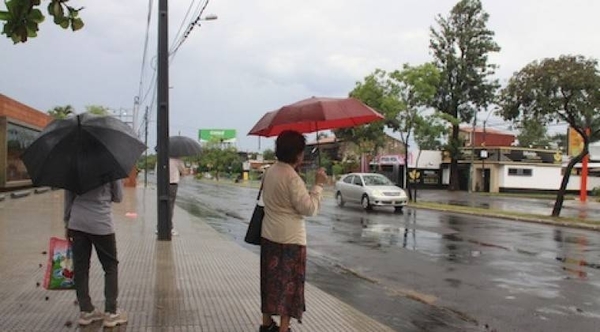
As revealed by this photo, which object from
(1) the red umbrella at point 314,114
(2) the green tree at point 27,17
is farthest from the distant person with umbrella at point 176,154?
(2) the green tree at point 27,17

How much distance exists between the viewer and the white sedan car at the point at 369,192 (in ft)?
77.6

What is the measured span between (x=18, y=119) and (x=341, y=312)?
877 inches

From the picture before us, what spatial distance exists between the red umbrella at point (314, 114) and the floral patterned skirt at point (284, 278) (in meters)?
1.31

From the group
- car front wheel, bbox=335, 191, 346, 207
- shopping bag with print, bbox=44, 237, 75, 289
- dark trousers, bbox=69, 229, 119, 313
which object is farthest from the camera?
car front wheel, bbox=335, 191, 346, 207

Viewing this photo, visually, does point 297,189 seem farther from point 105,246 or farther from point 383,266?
point 383,266

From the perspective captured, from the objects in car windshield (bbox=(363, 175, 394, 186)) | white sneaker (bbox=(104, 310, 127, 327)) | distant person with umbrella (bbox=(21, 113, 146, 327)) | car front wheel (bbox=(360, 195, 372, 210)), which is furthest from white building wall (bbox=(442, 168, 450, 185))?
distant person with umbrella (bbox=(21, 113, 146, 327))

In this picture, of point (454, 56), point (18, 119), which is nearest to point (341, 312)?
point (18, 119)

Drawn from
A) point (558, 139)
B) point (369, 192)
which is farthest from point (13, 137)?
point (558, 139)

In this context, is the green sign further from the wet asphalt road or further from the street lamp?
the street lamp

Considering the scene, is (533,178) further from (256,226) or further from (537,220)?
(256,226)

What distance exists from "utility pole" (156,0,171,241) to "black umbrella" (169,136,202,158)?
36cm

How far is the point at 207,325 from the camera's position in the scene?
17.6 feet

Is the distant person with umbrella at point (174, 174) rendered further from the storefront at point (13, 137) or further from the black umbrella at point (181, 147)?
the storefront at point (13, 137)

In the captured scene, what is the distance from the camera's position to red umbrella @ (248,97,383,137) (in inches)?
213
